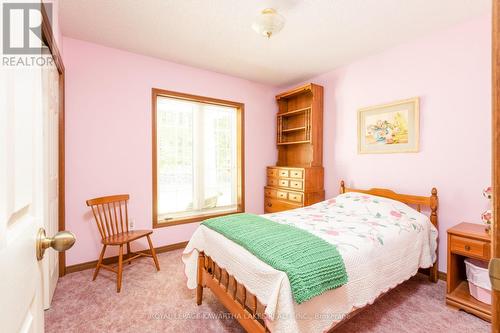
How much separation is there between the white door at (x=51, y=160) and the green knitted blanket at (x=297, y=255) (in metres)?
1.52

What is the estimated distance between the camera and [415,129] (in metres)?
2.62

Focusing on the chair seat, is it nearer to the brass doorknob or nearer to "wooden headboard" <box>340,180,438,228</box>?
the brass doorknob

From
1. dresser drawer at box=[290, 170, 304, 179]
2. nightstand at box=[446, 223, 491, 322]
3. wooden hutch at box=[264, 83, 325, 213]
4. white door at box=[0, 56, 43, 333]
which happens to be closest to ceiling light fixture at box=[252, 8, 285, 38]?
wooden hutch at box=[264, 83, 325, 213]

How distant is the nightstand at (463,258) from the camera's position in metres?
1.85

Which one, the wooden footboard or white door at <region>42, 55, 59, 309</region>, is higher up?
white door at <region>42, 55, 59, 309</region>

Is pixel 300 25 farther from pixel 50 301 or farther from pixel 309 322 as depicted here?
pixel 50 301

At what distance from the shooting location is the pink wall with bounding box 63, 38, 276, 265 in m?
2.65

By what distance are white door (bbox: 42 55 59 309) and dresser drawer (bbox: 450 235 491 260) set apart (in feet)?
11.0

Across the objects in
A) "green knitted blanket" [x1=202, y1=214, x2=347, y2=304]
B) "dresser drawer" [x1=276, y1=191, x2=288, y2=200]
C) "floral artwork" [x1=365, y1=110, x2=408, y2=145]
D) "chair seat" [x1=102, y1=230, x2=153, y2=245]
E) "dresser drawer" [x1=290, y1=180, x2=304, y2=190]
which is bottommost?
"chair seat" [x1=102, y1=230, x2=153, y2=245]

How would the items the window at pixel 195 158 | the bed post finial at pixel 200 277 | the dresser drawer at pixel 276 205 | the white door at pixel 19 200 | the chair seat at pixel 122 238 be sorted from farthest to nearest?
the dresser drawer at pixel 276 205 → the window at pixel 195 158 → the chair seat at pixel 122 238 → the bed post finial at pixel 200 277 → the white door at pixel 19 200

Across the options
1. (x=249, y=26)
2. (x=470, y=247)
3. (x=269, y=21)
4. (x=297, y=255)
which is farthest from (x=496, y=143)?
(x=249, y=26)

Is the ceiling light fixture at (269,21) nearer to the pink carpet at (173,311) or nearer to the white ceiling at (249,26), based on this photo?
the white ceiling at (249,26)

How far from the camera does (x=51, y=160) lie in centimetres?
216

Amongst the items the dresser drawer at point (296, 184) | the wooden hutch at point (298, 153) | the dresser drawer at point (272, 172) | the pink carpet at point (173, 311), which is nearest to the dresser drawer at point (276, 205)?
the wooden hutch at point (298, 153)
